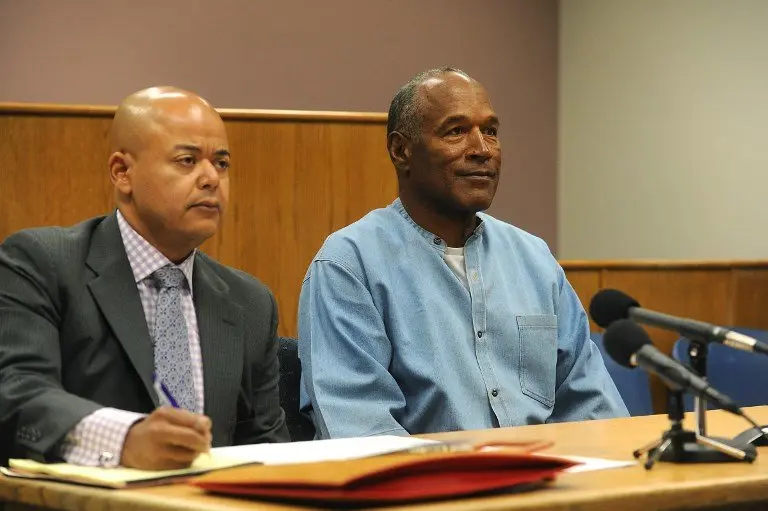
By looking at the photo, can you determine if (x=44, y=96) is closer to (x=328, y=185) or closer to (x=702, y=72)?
(x=328, y=185)

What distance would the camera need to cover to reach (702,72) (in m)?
5.75

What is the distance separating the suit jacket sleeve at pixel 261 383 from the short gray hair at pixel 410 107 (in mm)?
729

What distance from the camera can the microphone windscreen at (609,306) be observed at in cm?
182

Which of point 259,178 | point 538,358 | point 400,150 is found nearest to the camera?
point 538,358

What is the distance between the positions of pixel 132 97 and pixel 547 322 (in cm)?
118

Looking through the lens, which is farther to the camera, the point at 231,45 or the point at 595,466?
the point at 231,45

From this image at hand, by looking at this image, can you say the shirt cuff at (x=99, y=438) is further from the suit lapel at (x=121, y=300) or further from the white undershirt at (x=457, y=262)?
the white undershirt at (x=457, y=262)

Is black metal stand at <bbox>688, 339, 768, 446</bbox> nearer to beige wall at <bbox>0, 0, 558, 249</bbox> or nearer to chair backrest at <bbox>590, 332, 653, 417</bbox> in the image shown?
chair backrest at <bbox>590, 332, 653, 417</bbox>

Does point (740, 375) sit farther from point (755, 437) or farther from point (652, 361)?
point (652, 361)

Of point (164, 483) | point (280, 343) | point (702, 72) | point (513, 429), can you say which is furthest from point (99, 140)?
point (702, 72)

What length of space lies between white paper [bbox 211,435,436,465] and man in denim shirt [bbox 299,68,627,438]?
2.34 ft

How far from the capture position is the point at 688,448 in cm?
173

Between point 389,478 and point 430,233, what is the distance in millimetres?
1631

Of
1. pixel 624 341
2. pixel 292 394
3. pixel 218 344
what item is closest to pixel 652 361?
pixel 624 341
